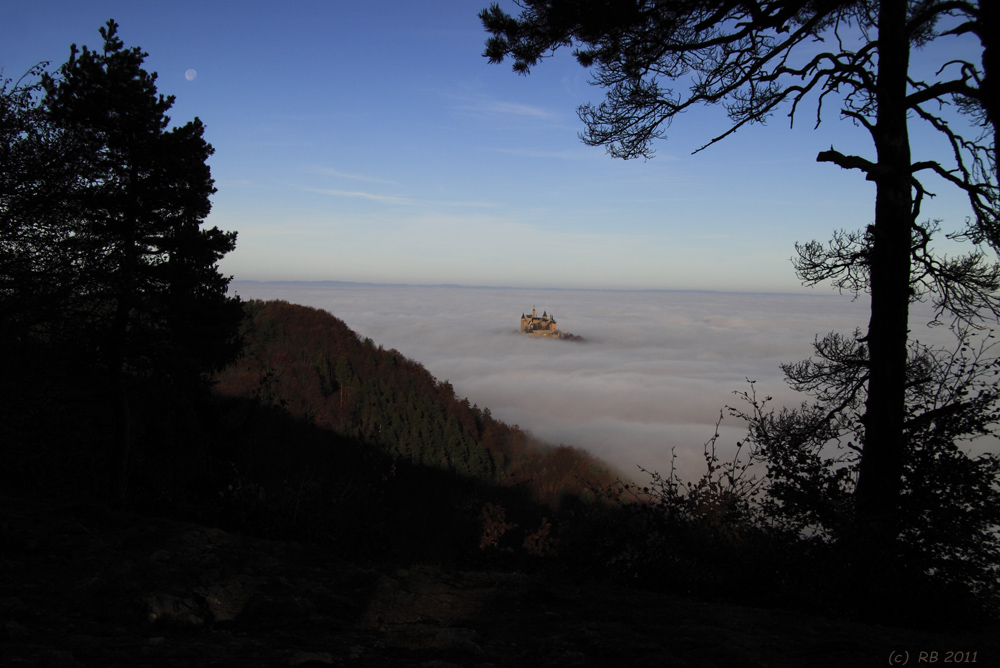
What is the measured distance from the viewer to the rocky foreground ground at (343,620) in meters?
2.57

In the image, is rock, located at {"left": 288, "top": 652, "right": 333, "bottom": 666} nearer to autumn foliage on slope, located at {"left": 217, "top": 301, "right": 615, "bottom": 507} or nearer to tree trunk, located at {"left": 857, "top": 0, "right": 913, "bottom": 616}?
tree trunk, located at {"left": 857, "top": 0, "right": 913, "bottom": 616}

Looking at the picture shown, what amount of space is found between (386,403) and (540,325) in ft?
252

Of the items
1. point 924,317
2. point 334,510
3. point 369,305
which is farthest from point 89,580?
point 369,305

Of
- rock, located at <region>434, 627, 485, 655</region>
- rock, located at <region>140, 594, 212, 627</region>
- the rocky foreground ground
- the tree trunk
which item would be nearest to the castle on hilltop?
the tree trunk

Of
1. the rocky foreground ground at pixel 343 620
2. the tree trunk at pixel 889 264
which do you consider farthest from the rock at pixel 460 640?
the tree trunk at pixel 889 264

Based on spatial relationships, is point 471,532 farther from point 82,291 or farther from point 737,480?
point 82,291

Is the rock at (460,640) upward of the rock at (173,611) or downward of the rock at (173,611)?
downward

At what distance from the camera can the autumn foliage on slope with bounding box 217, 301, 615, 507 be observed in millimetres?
38625

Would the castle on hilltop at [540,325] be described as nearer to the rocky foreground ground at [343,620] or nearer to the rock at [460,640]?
the rocky foreground ground at [343,620]

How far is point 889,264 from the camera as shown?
15.3ft

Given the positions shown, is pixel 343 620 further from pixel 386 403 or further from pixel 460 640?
pixel 386 403

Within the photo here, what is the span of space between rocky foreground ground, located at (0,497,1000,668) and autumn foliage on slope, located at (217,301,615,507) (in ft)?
96.0

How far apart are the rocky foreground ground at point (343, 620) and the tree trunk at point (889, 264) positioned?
158cm

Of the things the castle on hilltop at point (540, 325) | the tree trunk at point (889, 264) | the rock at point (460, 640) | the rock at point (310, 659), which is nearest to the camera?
the rock at point (310, 659)
